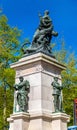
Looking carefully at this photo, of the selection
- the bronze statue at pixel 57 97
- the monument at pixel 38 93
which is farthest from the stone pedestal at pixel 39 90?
the bronze statue at pixel 57 97

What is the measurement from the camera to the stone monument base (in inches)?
532

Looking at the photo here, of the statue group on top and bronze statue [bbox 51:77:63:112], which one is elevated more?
the statue group on top

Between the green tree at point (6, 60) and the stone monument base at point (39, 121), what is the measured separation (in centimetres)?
1055

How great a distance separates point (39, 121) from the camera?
13578mm

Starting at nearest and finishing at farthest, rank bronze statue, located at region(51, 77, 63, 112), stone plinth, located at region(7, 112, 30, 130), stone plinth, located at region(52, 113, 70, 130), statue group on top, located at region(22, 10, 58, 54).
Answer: stone plinth, located at region(7, 112, 30, 130) → stone plinth, located at region(52, 113, 70, 130) → bronze statue, located at region(51, 77, 63, 112) → statue group on top, located at region(22, 10, 58, 54)

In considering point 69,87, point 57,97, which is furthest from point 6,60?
point 57,97

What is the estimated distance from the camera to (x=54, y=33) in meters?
15.7

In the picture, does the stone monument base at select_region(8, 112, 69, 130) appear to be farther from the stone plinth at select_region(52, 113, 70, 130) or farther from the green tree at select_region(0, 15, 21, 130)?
the green tree at select_region(0, 15, 21, 130)

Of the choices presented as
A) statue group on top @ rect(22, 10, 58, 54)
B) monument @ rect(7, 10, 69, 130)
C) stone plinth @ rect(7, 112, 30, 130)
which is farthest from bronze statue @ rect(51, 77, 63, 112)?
statue group on top @ rect(22, 10, 58, 54)

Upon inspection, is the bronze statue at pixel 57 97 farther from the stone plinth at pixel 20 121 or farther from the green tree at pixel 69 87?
the green tree at pixel 69 87

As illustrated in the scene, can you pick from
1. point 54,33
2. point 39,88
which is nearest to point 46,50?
point 54,33

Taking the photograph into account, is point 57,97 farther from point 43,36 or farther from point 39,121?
point 43,36

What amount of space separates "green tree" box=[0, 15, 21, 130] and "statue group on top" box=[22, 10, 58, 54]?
9075 mm

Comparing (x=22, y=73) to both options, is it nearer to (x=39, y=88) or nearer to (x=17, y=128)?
(x=39, y=88)
